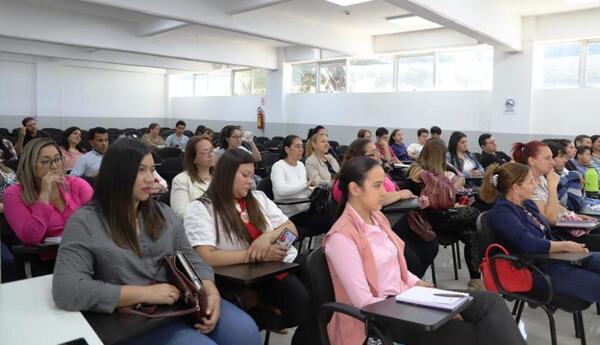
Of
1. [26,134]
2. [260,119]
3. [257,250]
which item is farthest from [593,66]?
[26,134]

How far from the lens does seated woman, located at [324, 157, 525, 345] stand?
190 centimetres

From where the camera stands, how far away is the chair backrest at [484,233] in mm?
2752

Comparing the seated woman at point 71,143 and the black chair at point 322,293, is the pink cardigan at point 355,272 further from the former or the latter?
the seated woman at point 71,143

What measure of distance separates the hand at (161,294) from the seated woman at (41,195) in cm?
117

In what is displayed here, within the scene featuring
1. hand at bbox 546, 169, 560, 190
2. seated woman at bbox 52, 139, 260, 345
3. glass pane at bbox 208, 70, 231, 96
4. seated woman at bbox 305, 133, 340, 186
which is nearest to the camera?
seated woman at bbox 52, 139, 260, 345

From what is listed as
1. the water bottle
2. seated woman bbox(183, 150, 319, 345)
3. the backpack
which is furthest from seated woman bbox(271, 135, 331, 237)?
the water bottle

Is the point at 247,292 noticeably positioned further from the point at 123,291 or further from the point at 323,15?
the point at 323,15

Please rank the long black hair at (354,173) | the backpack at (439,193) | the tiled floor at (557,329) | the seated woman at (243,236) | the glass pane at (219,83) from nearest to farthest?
the long black hair at (354,173)
the seated woman at (243,236)
the tiled floor at (557,329)
the backpack at (439,193)
the glass pane at (219,83)

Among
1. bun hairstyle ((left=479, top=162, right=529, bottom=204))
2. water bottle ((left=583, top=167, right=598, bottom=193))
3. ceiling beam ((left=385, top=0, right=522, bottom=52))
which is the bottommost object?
water bottle ((left=583, top=167, right=598, bottom=193))

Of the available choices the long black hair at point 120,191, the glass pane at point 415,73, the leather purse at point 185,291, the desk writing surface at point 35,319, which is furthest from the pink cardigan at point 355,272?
the glass pane at point 415,73

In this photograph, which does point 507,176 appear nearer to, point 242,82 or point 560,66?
point 560,66

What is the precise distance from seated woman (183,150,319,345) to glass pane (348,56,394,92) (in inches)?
348

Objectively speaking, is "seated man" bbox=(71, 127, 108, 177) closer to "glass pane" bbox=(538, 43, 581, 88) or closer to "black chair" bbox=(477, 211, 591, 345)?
"black chair" bbox=(477, 211, 591, 345)

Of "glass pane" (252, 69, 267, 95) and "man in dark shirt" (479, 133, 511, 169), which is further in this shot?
"glass pane" (252, 69, 267, 95)
